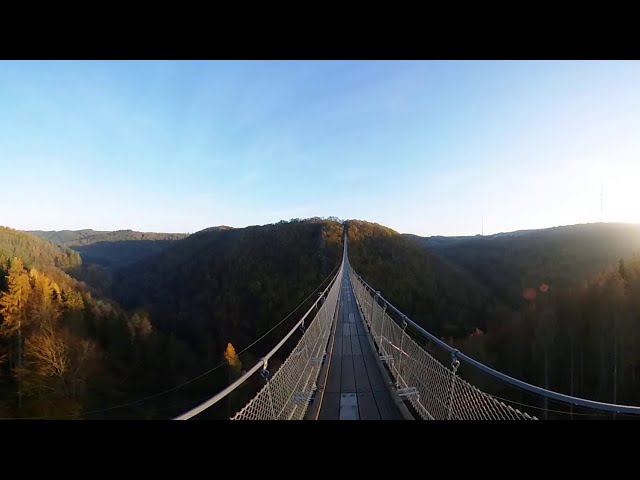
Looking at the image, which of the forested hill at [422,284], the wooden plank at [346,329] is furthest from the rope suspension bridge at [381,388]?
the forested hill at [422,284]

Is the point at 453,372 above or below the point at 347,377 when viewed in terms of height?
above

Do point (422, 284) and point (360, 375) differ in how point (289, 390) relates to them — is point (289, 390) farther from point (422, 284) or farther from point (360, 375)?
point (422, 284)

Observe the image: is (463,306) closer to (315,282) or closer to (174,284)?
(315,282)

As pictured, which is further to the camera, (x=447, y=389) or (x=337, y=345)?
(x=337, y=345)

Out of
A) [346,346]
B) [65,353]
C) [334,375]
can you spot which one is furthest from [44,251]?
[334,375]

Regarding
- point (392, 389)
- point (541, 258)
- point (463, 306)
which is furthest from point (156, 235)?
point (392, 389)

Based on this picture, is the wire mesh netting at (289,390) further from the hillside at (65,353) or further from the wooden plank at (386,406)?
the hillside at (65,353)
